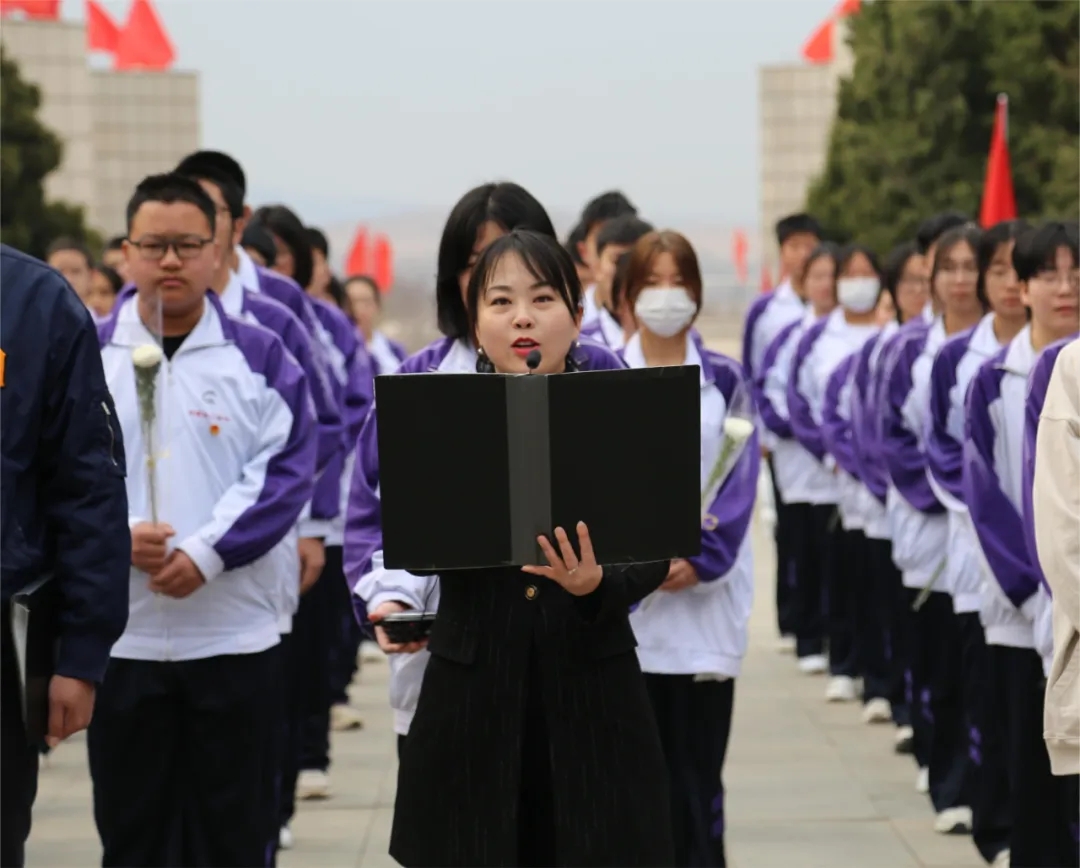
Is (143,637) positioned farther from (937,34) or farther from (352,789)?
(937,34)

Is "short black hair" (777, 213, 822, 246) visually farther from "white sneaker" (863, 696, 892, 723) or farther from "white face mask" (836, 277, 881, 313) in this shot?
"white sneaker" (863, 696, 892, 723)

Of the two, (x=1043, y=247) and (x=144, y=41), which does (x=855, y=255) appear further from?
(x=144, y=41)

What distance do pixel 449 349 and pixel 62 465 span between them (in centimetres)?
95

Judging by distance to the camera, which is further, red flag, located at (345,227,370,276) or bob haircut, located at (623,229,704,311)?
red flag, located at (345,227,370,276)

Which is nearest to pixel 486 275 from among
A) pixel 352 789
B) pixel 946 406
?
pixel 946 406

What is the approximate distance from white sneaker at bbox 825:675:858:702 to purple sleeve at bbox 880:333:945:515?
247 cm

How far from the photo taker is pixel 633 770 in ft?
13.5

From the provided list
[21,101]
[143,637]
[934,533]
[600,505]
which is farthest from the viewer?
[21,101]

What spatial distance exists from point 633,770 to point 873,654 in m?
5.94

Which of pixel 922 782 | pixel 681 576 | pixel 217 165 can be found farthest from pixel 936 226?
pixel 681 576

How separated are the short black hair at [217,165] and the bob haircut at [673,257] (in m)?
1.47

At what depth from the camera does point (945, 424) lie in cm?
709

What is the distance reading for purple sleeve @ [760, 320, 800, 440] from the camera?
11086 millimetres

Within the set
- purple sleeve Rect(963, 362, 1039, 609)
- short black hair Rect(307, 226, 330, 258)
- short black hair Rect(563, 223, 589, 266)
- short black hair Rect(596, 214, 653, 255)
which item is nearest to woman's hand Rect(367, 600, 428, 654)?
purple sleeve Rect(963, 362, 1039, 609)
